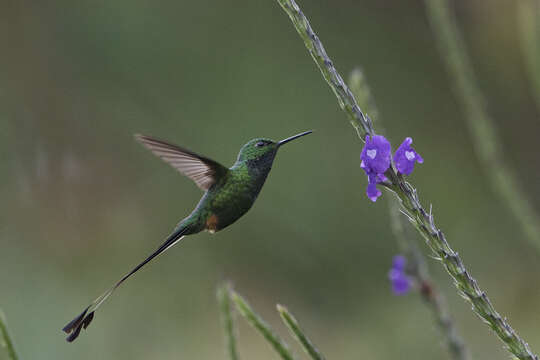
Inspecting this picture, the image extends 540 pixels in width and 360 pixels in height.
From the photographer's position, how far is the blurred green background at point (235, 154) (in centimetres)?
617

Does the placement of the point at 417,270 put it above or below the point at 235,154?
below

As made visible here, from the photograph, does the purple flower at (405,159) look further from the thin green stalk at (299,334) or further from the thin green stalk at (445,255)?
the thin green stalk at (299,334)

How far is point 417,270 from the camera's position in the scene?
2.26 meters

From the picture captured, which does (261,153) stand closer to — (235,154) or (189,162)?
(189,162)

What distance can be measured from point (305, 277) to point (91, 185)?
248 cm

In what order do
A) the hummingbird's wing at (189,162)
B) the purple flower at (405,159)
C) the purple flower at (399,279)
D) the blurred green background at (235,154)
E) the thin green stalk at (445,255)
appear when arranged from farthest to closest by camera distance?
the blurred green background at (235,154), the purple flower at (399,279), the hummingbird's wing at (189,162), the purple flower at (405,159), the thin green stalk at (445,255)

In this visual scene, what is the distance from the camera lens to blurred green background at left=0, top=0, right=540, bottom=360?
243 inches

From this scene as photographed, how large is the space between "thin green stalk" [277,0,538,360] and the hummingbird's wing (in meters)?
0.60

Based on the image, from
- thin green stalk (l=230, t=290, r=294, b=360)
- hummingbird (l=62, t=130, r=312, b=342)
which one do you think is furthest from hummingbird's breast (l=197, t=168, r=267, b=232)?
thin green stalk (l=230, t=290, r=294, b=360)

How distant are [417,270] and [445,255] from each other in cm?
73

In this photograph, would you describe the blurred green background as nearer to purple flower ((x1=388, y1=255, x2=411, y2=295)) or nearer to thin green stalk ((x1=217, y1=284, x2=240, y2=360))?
purple flower ((x1=388, y1=255, x2=411, y2=295))

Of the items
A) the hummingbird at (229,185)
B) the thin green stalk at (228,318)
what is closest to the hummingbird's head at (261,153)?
the hummingbird at (229,185)

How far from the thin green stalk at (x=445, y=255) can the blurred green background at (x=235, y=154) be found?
4619mm

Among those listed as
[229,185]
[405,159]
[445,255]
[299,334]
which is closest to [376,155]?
[405,159]
